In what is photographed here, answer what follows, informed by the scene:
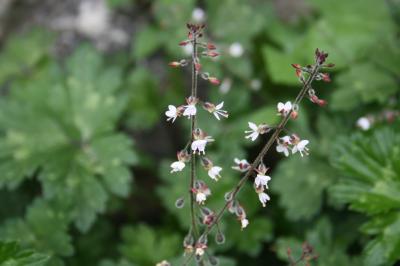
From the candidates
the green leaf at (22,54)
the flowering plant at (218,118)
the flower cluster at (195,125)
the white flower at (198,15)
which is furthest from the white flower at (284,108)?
the green leaf at (22,54)

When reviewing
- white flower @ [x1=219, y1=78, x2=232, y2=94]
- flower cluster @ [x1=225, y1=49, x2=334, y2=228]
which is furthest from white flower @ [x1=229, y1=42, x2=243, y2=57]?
flower cluster @ [x1=225, y1=49, x2=334, y2=228]

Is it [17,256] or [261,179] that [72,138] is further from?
[261,179]

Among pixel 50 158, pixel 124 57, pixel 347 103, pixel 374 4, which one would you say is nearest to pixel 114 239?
pixel 50 158

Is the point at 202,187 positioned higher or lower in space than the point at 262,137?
lower

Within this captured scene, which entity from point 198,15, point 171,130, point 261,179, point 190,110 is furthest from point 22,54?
point 261,179

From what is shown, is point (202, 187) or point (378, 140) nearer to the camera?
point (202, 187)

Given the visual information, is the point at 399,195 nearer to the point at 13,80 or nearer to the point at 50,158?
the point at 50,158

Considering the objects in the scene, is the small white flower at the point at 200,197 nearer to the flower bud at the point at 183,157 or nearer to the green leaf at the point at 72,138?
the flower bud at the point at 183,157
